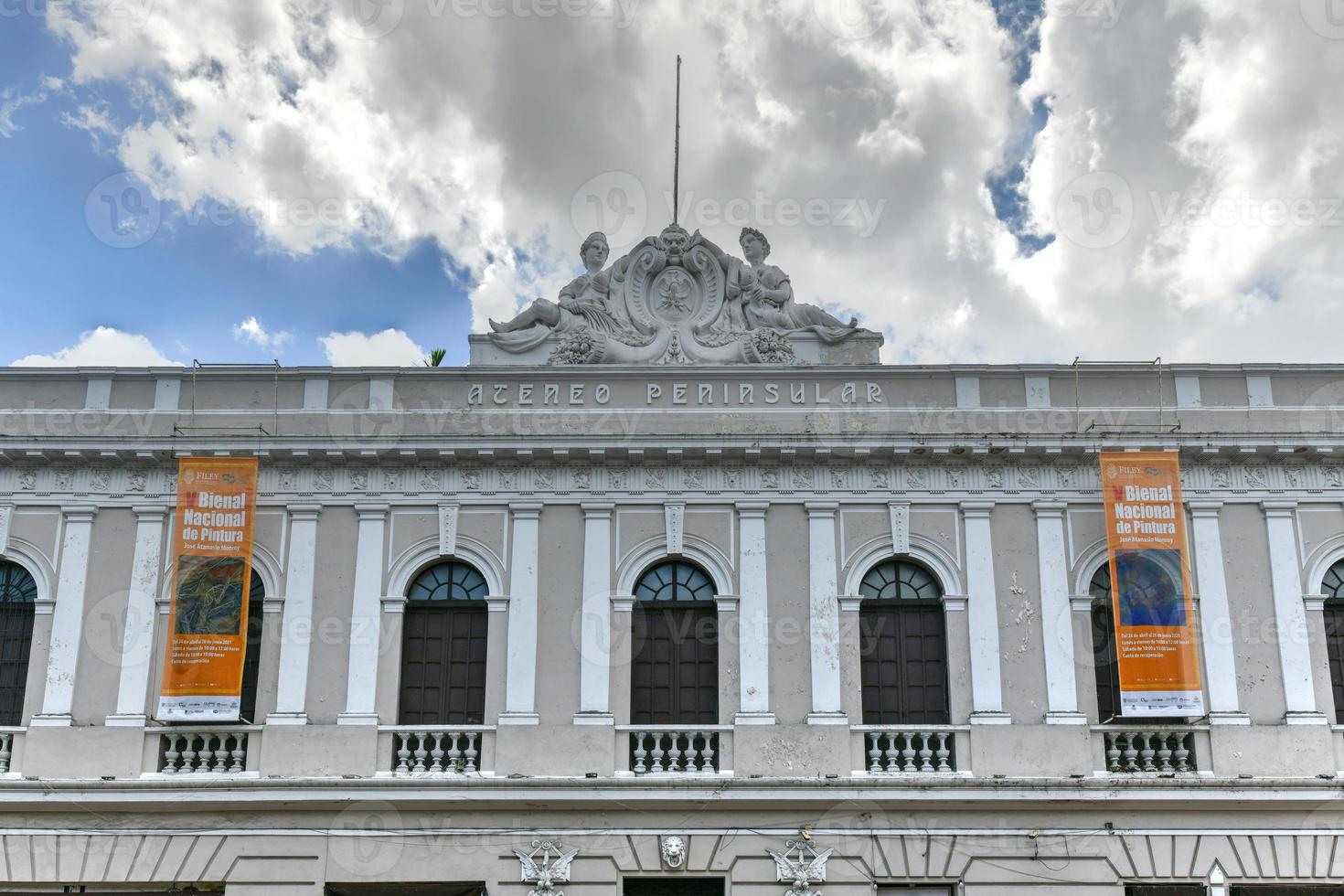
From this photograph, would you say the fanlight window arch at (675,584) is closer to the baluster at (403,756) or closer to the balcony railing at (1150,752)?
the baluster at (403,756)

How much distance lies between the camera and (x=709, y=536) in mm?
19469

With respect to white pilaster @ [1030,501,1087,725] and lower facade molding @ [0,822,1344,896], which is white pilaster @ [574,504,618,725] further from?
white pilaster @ [1030,501,1087,725]

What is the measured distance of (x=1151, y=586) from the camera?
18.9m

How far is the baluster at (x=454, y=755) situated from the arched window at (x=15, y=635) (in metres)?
6.19

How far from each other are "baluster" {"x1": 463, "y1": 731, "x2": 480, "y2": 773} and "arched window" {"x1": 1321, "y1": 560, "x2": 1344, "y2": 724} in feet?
40.0

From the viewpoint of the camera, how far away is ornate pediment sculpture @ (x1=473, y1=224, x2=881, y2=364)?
67.2 ft

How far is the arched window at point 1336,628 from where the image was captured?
19.1m

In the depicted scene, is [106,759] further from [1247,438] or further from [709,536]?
[1247,438]

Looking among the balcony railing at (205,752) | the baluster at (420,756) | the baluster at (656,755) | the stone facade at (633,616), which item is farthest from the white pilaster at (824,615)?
the balcony railing at (205,752)

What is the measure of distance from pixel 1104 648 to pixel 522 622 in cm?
845

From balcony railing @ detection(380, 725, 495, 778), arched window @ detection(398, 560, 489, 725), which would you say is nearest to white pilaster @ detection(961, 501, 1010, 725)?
balcony railing @ detection(380, 725, 495, 778)

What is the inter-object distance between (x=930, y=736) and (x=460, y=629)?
691 centimetres

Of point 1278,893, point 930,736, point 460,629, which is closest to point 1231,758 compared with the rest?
point 1278,893

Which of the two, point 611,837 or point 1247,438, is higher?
point 1247,438
